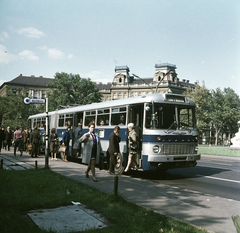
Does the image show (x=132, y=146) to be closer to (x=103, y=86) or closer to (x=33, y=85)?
(x=103, y=86)

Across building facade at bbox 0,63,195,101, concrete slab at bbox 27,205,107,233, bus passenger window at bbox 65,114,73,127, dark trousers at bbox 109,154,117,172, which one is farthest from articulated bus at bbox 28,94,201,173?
building facade at bbox 0,63,195,101

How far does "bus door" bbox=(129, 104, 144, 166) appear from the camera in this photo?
11172 millimetres

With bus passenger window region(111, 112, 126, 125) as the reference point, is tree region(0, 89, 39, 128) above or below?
above

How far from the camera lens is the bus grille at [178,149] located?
10.8 meters

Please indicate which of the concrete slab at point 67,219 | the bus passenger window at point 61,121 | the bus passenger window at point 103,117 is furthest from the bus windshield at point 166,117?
the bus passenger window at point 61,121

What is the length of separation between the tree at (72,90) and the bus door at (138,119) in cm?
6288

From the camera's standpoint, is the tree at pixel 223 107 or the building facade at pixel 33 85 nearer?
the tree at pixel 223 107

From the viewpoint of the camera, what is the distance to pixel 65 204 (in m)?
6.24

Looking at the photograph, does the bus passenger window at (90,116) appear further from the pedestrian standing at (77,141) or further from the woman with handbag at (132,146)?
the woman with handbag at (132,146)

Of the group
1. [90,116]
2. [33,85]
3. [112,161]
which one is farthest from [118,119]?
[33,85]

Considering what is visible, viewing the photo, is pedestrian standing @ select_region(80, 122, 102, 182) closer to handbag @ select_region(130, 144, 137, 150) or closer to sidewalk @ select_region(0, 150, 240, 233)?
sidewalk @ select_region(0, 150, 240, 233)

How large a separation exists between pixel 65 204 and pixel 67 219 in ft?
3.61

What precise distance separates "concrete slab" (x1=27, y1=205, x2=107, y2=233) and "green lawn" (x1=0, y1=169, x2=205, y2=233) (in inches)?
6.5

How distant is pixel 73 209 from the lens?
19.1ft
